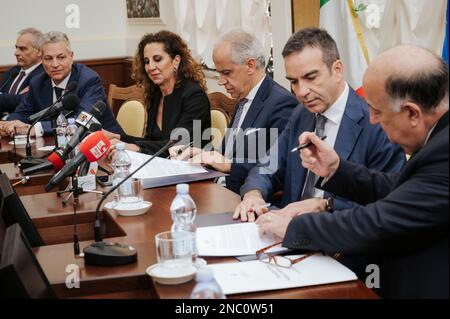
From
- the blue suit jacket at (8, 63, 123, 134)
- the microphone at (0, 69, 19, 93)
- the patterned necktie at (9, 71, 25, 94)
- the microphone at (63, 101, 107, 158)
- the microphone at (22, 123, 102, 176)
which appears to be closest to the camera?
the microphone at (63, 101, 107, 158)

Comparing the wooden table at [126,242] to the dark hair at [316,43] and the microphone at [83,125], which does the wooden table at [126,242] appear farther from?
the dark hair at [316,43]

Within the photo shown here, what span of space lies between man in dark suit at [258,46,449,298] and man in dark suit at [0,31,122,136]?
313 centimetres

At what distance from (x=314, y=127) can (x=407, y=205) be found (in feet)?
3.69

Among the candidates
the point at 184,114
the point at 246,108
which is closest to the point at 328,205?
the point at 246,108

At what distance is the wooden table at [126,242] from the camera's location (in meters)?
1.67

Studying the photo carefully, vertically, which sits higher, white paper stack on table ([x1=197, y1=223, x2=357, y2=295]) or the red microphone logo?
the red microphone logo

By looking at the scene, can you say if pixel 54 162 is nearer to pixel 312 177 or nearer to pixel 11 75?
pixel 312 177

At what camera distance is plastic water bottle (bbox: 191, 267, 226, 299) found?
63.6 inches

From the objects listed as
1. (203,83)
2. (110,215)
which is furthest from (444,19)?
(110,215)

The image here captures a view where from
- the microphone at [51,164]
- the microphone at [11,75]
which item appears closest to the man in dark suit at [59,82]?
the microphone at [51,164]

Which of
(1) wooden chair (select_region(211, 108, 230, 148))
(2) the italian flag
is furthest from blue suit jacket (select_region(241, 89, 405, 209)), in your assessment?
(1) wooden chair (select_region(211, 108, 230, 148))

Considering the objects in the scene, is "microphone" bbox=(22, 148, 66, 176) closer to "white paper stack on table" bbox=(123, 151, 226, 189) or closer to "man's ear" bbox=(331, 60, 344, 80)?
"white paper stack on table" bbox=(123, 151, 226, 189)

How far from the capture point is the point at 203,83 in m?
4.26

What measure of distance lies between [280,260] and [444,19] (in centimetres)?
192
